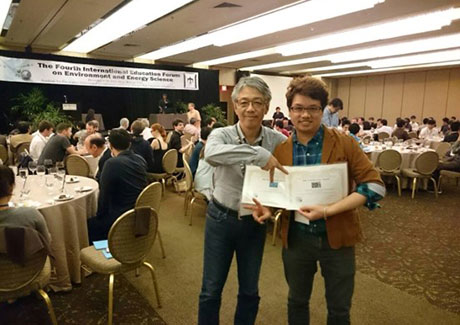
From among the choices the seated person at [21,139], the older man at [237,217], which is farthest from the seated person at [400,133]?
the seated person at [21,139]

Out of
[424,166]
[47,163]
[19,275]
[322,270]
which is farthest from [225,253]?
[424,166]

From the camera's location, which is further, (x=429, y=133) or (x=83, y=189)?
(x=429, y=133)

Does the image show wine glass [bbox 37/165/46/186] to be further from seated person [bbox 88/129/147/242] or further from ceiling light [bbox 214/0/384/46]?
ceiling light [bbox 214/0/384/46]

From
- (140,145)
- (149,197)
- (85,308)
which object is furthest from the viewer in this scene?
(140,145)

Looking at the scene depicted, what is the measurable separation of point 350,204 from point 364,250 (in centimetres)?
256

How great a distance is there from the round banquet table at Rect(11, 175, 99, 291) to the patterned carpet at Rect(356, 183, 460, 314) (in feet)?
8.73

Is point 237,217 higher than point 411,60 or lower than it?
lower

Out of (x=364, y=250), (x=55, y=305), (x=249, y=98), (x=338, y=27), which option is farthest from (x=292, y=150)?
(x=338, y=27)

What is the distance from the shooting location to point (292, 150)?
1.40 m

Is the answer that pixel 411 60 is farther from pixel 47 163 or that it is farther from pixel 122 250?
pixel 122 250

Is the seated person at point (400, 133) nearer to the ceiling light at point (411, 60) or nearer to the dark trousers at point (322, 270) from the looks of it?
the ceiling light at point (411, 60)

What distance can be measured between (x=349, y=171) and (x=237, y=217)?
561mm

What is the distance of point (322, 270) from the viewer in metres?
1.41

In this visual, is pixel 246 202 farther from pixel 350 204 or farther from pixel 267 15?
pixel 267 15
